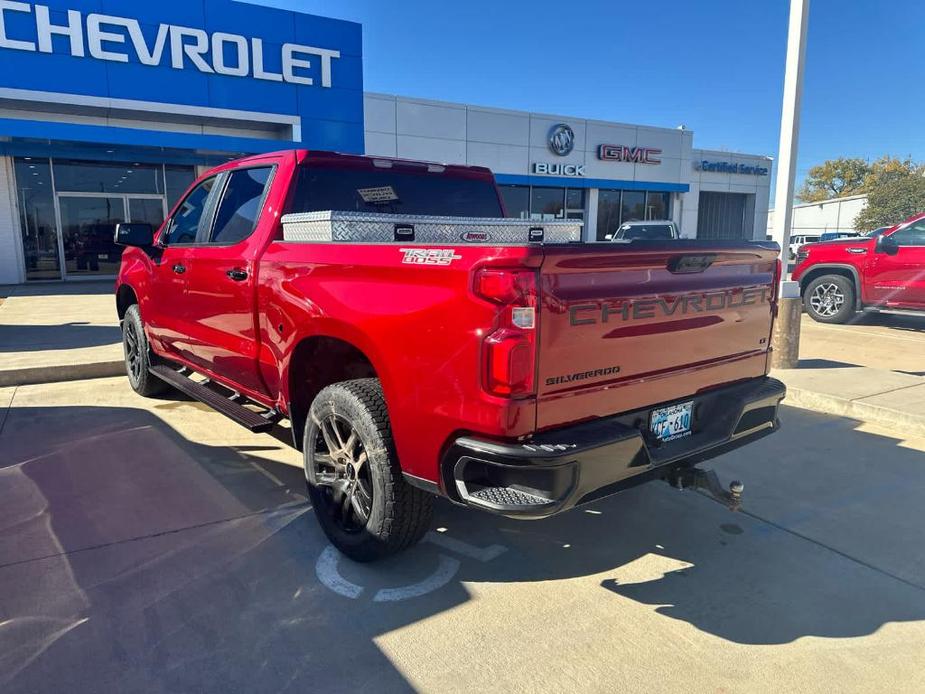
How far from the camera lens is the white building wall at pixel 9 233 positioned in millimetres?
16750

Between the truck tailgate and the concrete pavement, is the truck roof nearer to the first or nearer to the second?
the truck tailgate

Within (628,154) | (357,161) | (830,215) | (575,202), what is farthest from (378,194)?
(830,215)

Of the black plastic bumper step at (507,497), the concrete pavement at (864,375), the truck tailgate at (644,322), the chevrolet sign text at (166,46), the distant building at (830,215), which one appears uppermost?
the chevrolet sign text at (166,46)

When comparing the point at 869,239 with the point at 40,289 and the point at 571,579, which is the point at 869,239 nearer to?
the point at 571,579

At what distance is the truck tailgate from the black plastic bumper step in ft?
0.91

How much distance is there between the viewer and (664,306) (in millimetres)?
2926

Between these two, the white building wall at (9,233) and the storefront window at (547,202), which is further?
the storefront window at (547,202)

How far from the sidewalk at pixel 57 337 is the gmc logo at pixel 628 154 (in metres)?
19.0

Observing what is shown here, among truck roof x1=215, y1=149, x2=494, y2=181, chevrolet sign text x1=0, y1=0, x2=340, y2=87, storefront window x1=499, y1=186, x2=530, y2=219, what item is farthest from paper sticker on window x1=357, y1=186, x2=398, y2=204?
storefront window x1=499, y1=186, x2=530, y2=219

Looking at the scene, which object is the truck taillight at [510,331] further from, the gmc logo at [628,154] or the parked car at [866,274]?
the gmc logo at [628,154]

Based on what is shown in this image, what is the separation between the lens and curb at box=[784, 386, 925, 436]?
5469mm

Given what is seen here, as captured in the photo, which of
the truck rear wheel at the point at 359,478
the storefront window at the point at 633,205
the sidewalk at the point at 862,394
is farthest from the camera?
the storefront window at the point at 633,205

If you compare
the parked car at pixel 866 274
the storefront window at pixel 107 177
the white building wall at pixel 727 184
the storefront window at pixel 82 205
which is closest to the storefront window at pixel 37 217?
the storefront window at pixel 82 205

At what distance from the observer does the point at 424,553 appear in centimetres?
344
